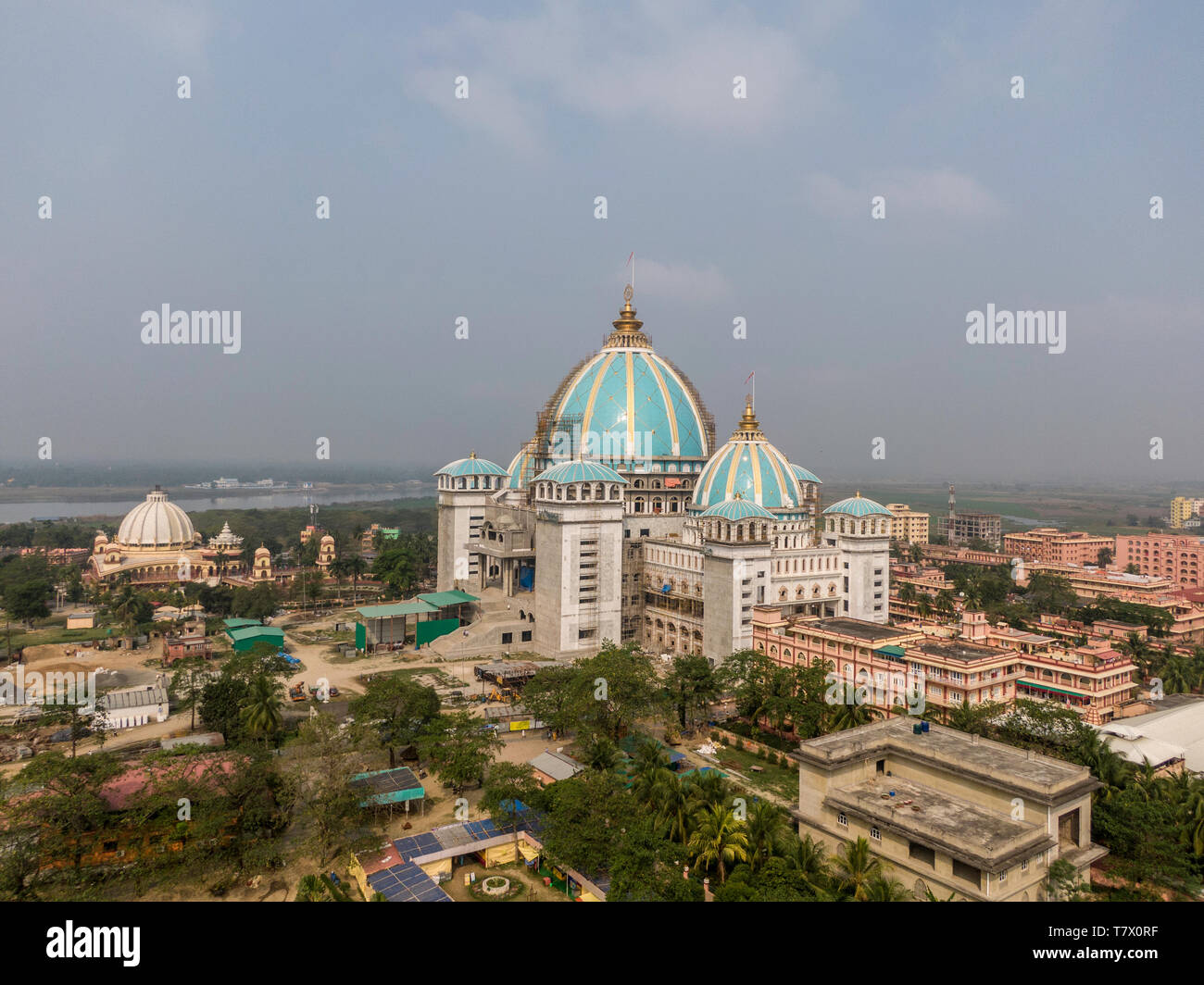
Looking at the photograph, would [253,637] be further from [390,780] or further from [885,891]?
[885,891]

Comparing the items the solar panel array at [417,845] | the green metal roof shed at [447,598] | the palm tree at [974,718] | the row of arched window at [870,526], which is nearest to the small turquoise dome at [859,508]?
the row of arched window at [870,526]

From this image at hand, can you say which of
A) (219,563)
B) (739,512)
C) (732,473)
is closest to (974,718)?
(739,512)

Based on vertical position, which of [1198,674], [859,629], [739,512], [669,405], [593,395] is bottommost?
[1198,674]

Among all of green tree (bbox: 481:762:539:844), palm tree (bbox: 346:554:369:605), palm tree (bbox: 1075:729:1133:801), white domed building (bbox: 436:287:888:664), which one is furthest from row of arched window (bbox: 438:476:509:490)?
palm tree (bbox: 1075:729:1133:801)

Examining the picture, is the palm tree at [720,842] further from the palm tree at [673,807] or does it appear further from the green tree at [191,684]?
the green tree at [191,684]

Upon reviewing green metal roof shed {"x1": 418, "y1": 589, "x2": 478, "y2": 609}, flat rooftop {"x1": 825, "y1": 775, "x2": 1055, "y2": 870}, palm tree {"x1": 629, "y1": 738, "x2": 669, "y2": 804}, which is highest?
green metal roof shed {"x1": 418, "y1": 589, "x2": 478, "y2": 609}

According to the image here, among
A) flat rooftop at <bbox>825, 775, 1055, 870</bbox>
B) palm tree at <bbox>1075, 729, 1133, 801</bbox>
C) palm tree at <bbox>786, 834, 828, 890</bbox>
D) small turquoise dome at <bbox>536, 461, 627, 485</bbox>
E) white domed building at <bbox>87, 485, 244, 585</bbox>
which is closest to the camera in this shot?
flat rooftop at <bbox>825, 775, 1055, 870</bbox>

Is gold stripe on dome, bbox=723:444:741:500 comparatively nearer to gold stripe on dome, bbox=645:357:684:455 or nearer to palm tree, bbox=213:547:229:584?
gold stripe on dome, bbox=645:357:684:455
